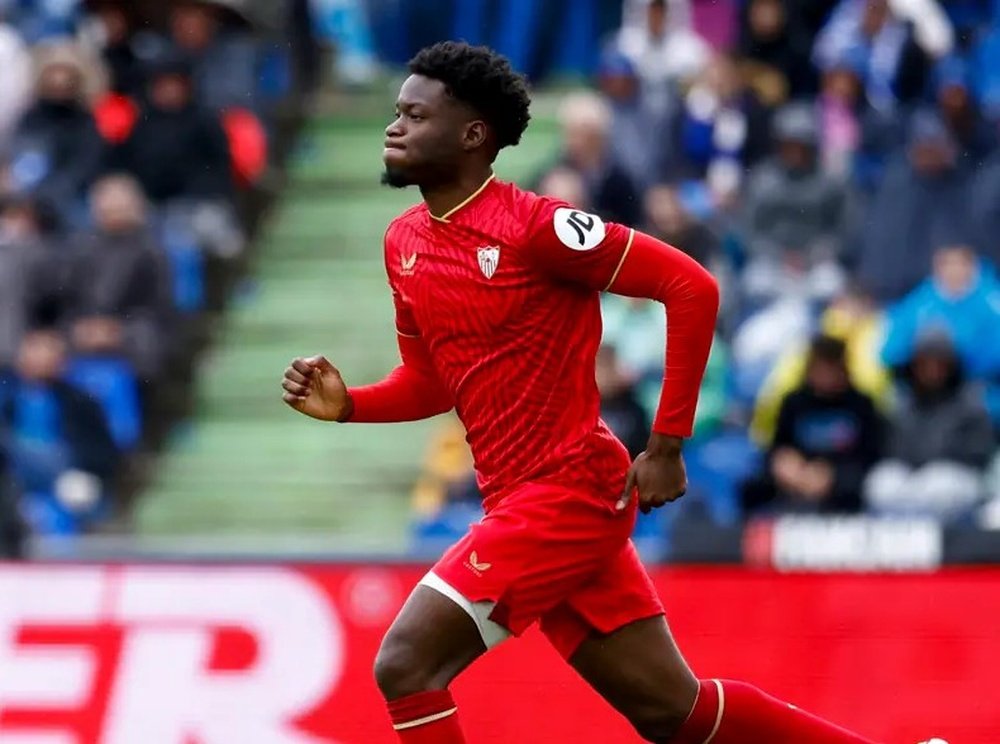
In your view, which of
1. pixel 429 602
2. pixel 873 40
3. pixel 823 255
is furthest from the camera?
pixel 873 40

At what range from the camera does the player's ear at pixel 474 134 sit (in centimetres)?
551

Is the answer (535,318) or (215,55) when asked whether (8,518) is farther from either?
(535,318)

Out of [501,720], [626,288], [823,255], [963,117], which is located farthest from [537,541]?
[963,117]

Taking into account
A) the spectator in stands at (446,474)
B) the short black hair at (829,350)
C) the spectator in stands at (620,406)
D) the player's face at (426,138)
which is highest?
the player's face at (426,138)

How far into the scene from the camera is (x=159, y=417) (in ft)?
38.5

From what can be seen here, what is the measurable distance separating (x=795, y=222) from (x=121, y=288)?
3.50m

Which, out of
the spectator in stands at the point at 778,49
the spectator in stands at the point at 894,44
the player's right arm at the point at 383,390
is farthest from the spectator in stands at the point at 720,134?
the player's right arm at the point at 383,390

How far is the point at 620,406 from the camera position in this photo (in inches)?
382

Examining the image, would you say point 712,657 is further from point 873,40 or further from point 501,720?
point 873,40

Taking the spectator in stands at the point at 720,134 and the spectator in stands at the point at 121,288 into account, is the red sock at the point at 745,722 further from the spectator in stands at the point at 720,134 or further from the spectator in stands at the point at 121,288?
the spectator in stands at the point at 121,288

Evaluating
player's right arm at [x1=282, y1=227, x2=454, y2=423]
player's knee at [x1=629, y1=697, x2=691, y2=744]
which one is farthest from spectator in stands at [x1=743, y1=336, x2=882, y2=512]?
player's knee at [x1=629, y1=697, x2=691, y2=744]

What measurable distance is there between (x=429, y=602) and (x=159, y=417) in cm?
660

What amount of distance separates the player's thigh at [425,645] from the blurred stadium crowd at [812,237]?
3.74 meters

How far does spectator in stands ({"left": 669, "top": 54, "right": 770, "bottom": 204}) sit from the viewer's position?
1148 centimetres
